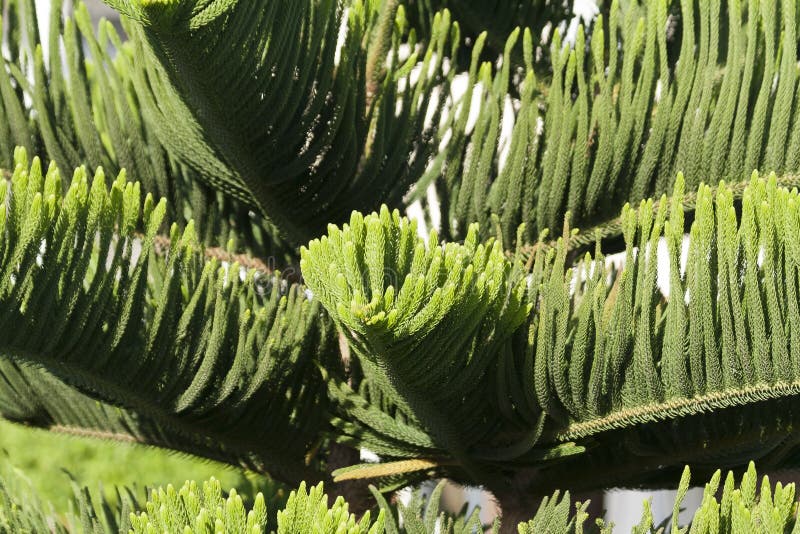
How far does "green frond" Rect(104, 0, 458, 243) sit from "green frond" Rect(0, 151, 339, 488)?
95 millimetres

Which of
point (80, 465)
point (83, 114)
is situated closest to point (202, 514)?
point (83, 114)

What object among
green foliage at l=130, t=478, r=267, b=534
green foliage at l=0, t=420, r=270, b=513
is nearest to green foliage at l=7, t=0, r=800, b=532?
green foliage at l=130, t=478, r=267, b=534

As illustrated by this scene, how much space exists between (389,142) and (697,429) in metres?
0.48

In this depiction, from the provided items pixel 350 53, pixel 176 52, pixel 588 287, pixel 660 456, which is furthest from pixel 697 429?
pixel 176 52

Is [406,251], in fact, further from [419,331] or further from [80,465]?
[80,465]

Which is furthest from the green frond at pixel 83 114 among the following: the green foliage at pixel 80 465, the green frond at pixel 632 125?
the green foliage at pixel 80 465

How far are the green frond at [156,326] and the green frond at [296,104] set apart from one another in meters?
0.10

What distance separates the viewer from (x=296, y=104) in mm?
1050

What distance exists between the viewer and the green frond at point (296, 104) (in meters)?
0.95

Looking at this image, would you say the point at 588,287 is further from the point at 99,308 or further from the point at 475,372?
the point at 99,308

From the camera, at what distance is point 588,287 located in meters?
0.94

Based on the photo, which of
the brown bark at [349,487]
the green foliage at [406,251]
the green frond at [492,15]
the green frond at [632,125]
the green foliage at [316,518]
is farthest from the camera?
the green frond at [492,15]

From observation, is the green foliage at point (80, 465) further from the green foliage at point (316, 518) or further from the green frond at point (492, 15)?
the green foliage at point (316, 518)

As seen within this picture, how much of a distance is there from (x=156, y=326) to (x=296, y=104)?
28 cm
